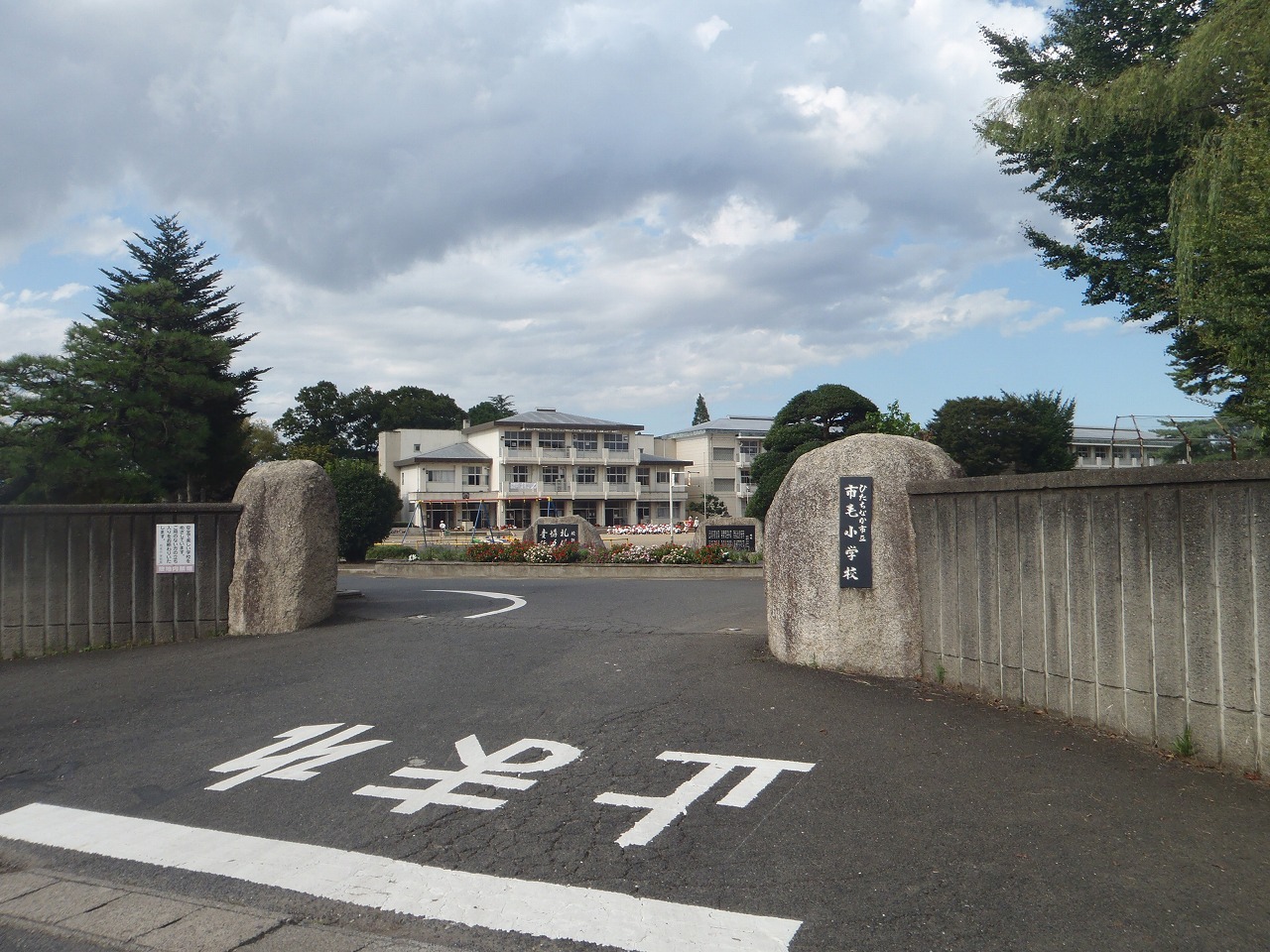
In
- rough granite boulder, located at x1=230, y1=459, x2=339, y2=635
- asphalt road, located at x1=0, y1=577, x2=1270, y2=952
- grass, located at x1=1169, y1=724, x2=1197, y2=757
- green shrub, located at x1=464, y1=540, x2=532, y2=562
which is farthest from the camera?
green shrub, located at x1=464, y1=540, x2=532, y2=562

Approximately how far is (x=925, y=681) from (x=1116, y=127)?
9.59 meters

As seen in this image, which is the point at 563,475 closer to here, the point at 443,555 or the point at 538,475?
the point at 538,475

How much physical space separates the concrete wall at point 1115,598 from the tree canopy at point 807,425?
121ft

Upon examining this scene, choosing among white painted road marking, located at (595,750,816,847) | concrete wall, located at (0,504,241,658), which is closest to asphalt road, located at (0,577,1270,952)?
white painted road marking, located at (595,750,816,847)

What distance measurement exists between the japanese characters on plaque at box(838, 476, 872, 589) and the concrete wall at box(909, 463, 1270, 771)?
0.51 meters

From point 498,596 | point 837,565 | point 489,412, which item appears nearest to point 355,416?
point 489,412

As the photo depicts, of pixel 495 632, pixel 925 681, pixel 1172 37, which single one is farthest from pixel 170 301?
pixel 925 681

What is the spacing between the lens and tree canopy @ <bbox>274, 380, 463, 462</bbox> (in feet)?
293

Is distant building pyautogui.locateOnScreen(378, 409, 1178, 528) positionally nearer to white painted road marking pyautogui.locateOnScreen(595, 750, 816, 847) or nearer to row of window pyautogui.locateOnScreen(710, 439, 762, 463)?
row of window pyautogui.locateOnScreen(710, 439, 762, 463)

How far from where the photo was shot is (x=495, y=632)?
37.2 feet

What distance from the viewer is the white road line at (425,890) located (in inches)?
150

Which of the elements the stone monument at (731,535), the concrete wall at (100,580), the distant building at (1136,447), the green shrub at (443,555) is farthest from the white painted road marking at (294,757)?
the green shrub at (443,555)

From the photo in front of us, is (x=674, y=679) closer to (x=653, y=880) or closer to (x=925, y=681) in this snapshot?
(x=925, y=681)

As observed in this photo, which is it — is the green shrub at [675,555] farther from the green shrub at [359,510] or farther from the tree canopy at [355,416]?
the tree canopy at [355,416]
